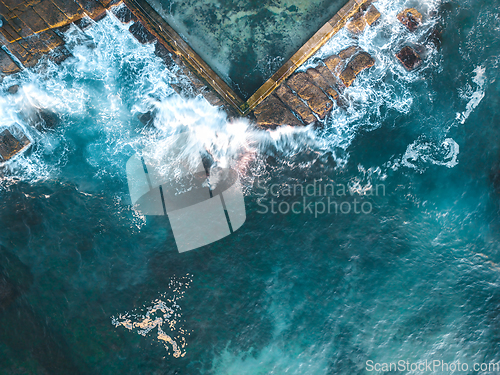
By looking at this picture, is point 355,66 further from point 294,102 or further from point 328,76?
point 294,102

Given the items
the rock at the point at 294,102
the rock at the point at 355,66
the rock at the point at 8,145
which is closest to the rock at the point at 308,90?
the rock at the point at 294,102

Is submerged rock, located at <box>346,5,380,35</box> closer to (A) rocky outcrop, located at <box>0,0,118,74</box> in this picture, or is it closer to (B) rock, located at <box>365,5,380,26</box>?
(B) rock, located at <box>365,5,380,26</box>

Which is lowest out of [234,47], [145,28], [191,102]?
[191,102]

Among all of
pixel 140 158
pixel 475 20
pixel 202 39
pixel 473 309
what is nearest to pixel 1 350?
pixel 140 158

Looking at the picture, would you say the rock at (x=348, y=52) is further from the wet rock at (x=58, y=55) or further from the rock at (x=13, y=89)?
the rock at (x=13, y=89)

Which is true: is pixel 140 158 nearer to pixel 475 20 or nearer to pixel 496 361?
pixel 475 20
